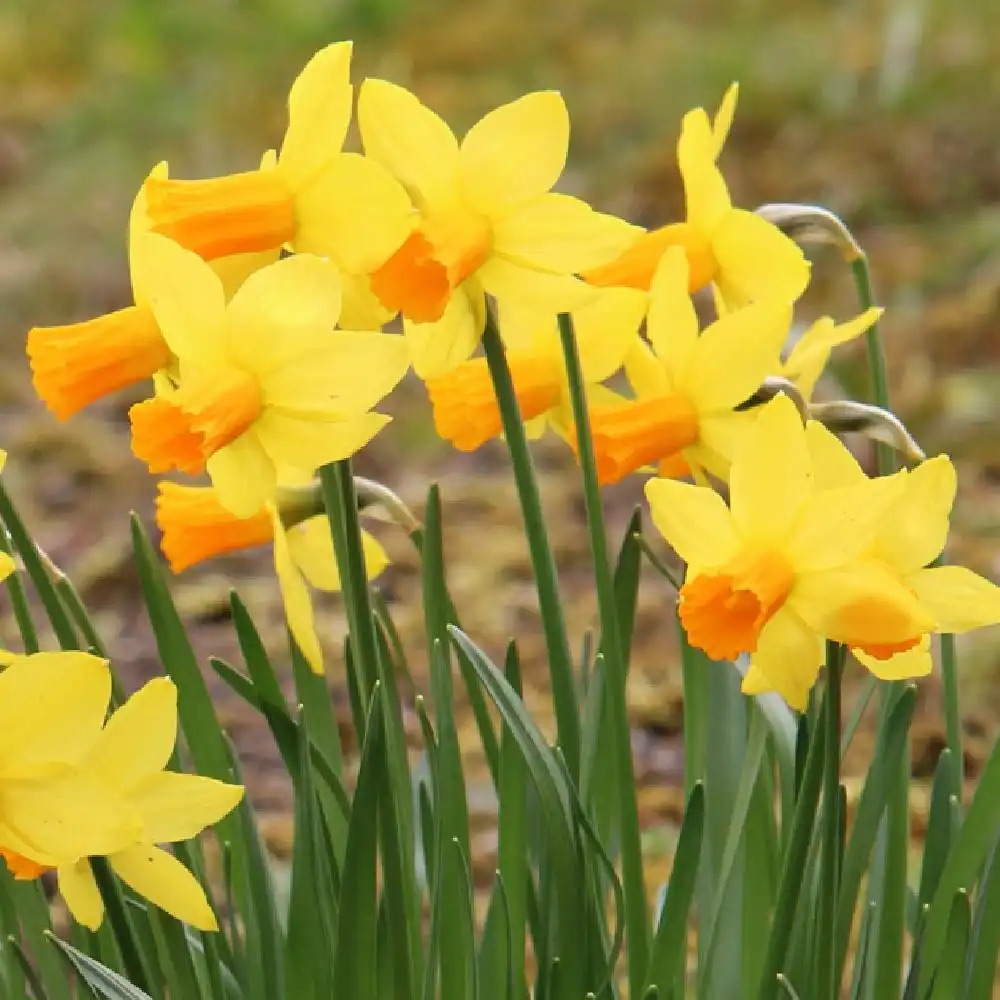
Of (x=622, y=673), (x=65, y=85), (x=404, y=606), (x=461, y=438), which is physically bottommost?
(x=404, y=606)

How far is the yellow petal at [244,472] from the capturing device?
0.84 m

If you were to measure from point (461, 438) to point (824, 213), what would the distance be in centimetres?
29

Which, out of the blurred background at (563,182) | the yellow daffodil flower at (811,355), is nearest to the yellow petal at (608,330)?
the yellow daffodil flower at (811,355)

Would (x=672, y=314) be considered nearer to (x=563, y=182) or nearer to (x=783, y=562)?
(x=783, y=562)

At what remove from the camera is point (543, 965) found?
1.00 metres

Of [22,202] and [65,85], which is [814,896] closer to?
[22,202]

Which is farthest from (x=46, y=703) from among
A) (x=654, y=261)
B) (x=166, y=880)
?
(x=654, y=261)

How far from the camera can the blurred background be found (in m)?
2.76

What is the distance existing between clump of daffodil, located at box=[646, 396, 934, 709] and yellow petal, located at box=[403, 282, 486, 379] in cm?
13

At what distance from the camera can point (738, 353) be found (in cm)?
94

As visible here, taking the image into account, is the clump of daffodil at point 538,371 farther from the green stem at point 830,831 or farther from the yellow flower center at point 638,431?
the green stem at point 830,831

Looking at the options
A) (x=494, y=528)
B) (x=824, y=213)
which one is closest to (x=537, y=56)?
(x=494, y=528)

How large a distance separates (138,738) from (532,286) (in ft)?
1.00

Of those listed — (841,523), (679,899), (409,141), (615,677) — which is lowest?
(679,899)
